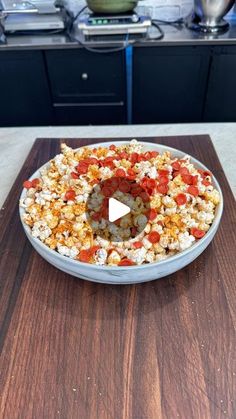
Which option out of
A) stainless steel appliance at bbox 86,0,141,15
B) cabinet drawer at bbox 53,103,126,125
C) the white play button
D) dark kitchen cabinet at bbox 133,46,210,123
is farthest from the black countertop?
the white play button

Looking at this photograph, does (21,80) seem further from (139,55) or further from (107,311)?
(107,311)

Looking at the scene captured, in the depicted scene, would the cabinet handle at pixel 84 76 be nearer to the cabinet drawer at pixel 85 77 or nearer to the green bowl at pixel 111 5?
the cabinet drawer at pixel 85 77

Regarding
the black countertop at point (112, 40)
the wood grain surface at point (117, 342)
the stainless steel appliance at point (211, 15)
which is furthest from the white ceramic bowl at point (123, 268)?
the stainless steel appliance at point (211, 15)

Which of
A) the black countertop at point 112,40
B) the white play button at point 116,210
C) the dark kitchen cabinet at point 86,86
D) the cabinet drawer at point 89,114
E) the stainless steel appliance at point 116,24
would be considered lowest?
the cabinet drawer at point 89,114

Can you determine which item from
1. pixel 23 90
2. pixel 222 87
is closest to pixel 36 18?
pixel 23 90

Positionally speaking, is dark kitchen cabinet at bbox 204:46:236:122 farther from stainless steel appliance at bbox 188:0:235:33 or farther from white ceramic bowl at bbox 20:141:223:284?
white ceramic bowl at bbox 20:141:223:284

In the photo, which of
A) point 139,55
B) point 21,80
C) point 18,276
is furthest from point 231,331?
point 21,80
